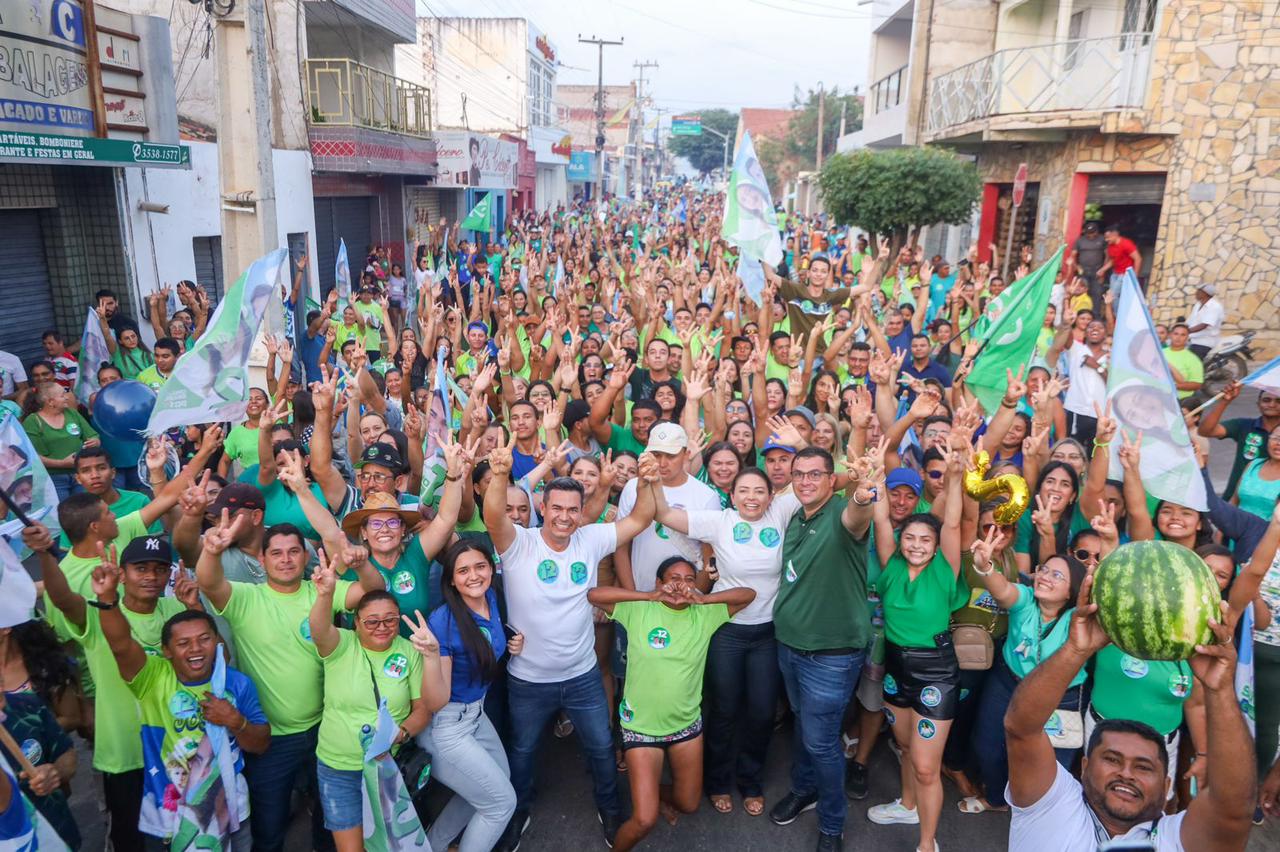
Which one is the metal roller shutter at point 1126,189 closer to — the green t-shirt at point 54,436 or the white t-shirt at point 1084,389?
the white t-shirt at point 1084,389

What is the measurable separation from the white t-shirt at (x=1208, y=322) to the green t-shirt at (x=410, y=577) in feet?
34.6

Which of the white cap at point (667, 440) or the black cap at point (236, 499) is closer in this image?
the black cap at point (236, 499)

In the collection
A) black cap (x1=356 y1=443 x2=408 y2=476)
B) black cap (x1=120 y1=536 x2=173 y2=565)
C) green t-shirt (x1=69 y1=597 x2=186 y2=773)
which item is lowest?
green t-shirt (x1=69 y1=597 x2=186 y2=773)

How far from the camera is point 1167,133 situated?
14414 mm

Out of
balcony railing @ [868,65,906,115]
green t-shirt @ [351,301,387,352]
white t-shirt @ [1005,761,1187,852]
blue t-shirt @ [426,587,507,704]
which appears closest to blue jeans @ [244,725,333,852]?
blue t-shirt @ [426,587,507,704]

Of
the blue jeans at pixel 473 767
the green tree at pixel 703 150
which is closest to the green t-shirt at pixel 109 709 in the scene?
the blue jeans at pixel 473 767

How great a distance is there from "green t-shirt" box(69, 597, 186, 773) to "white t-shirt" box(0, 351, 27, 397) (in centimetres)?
400

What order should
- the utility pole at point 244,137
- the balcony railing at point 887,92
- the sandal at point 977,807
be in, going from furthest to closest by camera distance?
the balcony railing at point 887,92
the utility pole at point 244,137
the sandal at point 977,807

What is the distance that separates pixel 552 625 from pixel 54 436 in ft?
13.7

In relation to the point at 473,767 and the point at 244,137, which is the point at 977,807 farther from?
the point at 244,137

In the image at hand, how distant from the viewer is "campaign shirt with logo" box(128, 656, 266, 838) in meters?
3.36

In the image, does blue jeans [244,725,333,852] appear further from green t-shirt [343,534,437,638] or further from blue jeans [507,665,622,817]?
blue jeans [507,665,622,817]

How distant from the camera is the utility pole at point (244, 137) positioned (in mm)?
7582

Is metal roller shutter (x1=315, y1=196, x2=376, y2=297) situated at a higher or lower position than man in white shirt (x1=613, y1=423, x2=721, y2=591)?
higher
